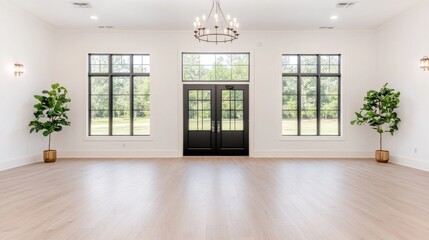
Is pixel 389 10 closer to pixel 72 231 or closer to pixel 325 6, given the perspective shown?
pixel 325 6

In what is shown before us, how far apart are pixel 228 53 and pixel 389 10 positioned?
448 cm

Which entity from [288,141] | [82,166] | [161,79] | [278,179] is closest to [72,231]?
[278,179]

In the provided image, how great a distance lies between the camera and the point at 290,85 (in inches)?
356

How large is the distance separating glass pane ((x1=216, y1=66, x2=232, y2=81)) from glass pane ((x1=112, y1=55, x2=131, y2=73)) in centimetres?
288

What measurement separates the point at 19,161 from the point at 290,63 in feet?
26.8

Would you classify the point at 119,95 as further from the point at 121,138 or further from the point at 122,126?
the point at 121,138

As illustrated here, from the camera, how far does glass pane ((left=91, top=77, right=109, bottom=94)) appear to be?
9.03m

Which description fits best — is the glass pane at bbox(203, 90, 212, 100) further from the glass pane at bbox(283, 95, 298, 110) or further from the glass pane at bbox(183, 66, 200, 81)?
the glass pane at bbox(283, 95, 298, 110)

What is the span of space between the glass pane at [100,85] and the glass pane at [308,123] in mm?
6358

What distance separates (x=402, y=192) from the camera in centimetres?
456

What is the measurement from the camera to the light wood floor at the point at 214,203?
2898 millimetres

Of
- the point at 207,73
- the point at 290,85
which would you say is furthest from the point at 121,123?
the point at 290,85

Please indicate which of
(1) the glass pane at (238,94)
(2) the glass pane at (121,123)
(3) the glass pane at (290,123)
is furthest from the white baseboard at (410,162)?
(2) the glass pane at (121,123)

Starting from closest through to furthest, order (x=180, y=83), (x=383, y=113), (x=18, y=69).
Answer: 1. (x=18, y=69)
2. (x=383, y=113)
3. (x=180, y=83)
